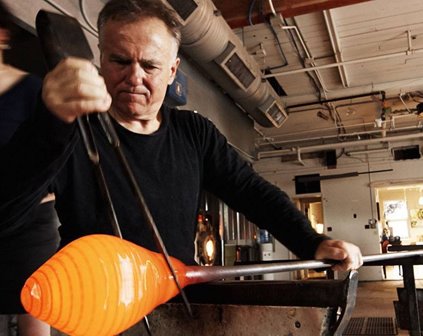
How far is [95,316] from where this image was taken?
1.56 feet

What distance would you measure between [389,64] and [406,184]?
201 inches

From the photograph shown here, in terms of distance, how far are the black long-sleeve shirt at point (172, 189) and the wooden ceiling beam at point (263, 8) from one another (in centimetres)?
281

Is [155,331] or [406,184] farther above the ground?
[406,184]

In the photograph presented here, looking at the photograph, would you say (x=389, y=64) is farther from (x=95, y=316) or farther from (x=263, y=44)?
(x=95, y=316)

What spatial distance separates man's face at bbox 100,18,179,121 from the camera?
1.09 m

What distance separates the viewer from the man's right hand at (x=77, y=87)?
0.54 metres

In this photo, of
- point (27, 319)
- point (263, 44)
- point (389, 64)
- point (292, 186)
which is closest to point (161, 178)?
point (27, 319)

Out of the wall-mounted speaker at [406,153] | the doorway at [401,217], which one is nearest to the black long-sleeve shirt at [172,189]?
the wall-mounted speaker at [406,153]

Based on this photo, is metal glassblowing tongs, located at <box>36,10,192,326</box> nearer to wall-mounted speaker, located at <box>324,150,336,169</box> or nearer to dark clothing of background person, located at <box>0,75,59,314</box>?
dark clothing of background person, located at <box>0,75,59,314</box>

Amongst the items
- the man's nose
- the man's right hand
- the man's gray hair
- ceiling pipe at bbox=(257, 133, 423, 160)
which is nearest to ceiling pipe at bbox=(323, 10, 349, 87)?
ceiling pipe at bbox=(257, 133, 423, 160)

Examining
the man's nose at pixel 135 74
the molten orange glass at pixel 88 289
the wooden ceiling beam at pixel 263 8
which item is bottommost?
the molten orange glass at pixel 88 289

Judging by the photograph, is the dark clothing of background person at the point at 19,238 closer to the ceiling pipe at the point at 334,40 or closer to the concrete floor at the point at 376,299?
the concrete floor at the point at 376,299

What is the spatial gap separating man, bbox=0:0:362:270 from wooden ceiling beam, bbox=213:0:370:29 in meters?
2.83

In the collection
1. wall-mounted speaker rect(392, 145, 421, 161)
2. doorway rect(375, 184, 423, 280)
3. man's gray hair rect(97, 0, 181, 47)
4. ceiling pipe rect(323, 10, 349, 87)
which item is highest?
ceiling pipe rect(323, 10, 349, 87)
